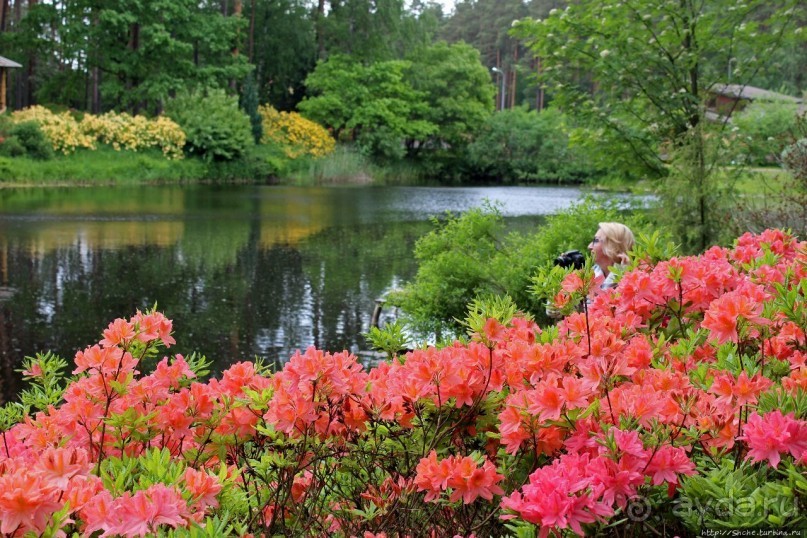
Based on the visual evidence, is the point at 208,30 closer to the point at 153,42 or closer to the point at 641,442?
the point at 153,42

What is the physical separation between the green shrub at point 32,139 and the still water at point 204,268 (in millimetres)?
4325

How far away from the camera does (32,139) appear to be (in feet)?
93.8

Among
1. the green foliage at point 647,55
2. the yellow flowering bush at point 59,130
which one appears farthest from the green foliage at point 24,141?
the green foliage at point 647,55

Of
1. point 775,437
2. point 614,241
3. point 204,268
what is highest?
point 614,241

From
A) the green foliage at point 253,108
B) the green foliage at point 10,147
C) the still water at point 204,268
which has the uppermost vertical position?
the green foliage at point 253,108

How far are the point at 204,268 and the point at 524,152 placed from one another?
34.9 meters

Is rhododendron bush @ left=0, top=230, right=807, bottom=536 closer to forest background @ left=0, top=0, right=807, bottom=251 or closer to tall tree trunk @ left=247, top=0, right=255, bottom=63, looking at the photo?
forest background @ left=0, top=0, right=807, bottom=251

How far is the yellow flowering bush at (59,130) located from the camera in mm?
30255

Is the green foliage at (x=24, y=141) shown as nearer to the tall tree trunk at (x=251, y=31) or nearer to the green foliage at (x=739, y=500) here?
the tall tree trunk at (x=251, y=31)

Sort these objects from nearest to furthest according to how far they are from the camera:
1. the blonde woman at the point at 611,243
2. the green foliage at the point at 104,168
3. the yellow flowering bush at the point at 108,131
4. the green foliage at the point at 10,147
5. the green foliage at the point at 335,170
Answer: the blonde woman at the point at 611,243, the green foliage at the point at 104,168, the green foliage at the point at 10,147, the yellow flowering bush at the point at 108,131, the green foliage at the point at 335,170

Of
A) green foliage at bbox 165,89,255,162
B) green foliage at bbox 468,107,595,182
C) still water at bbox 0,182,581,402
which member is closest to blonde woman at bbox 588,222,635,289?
still water at bbox 0,182,581,402

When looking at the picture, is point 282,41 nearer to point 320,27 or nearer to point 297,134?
point 320,27

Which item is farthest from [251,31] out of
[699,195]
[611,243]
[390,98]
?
[611,243]

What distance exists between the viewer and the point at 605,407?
1.64 m
